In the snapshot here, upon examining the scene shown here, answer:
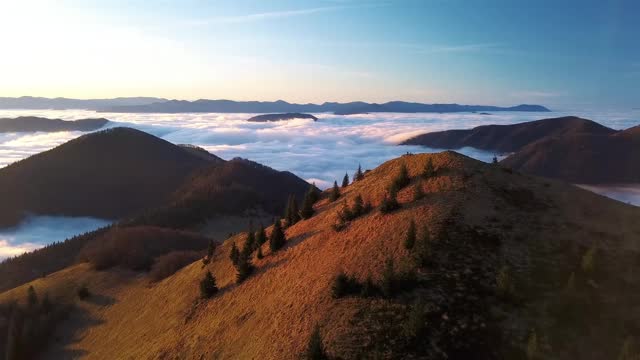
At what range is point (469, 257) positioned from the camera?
30266 millimetres

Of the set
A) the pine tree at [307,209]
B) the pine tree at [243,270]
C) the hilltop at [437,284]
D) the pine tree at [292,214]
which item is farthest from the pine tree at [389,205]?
the pine tree at [292,214]

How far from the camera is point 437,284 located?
2791 centimetres

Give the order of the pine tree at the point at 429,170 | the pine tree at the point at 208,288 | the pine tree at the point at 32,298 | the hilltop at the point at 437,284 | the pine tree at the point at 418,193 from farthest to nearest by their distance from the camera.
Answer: the pine tree at the point at 32,298 < the pine tree at the point at 208,288 < the pine tree at the point at 429,170 < the pine tree at the point at 418,193 < the hilltop at the point at 437,284

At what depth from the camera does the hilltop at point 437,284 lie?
2470cm

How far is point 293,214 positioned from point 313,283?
17519mm

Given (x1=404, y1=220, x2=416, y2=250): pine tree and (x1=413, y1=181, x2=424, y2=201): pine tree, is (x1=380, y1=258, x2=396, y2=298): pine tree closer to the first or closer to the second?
(x1=404, y1=220, x2=416, y2=250): pine tree

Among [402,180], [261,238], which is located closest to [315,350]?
[402,180]

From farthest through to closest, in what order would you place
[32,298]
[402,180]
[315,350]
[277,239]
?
1. [32,298]
2. [277,239]
3. [402,180]
4. [315,350]

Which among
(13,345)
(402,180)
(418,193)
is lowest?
(13,345)

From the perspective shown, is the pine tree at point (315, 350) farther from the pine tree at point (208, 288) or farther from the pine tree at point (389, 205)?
the pine tree at point (208, 288)

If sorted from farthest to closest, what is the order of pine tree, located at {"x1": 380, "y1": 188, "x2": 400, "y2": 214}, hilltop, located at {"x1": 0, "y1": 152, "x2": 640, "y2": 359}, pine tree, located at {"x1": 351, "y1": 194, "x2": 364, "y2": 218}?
pine tree, located at {"x1": 351, "y1": 194, "x2": 364, "y2": 218}
pine tree, located at {"x1": 380, "y1": 188, "x2": 400, "y2": 214}
hilltop, located at {"x1": 0, "y1": 152, "x2": 640, "y2": 359}

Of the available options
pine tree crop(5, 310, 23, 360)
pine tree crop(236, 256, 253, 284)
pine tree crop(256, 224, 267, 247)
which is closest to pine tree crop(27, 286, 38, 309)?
pine tree crop(5, 310, 23, 360)

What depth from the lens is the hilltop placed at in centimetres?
2470

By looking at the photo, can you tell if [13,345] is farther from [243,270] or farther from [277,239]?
[277,239]
